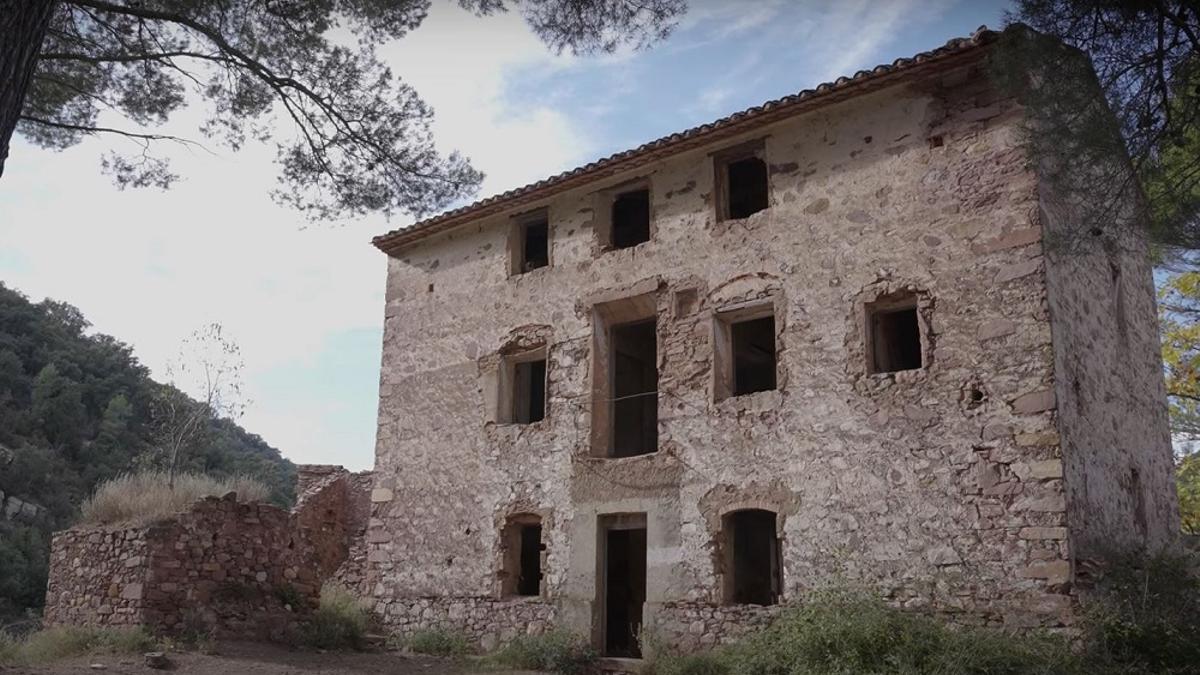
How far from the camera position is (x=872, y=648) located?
8.27m

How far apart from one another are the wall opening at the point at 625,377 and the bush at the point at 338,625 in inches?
170

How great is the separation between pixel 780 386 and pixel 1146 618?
417 centimetres

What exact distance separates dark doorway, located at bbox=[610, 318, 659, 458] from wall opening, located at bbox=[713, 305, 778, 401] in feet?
4.34

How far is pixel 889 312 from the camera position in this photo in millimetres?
10406

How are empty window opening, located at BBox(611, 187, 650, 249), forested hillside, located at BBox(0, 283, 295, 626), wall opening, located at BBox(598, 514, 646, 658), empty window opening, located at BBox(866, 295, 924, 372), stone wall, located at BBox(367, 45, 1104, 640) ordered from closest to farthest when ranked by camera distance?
stone wall, located at BBox(367, 45, 1104, 640) < empty window opening, located at BBox(866, 295, 924, 372) < wall opening, located at BBox(598, 514, 646, 658) < empty window opening, located at BBox(611, 187, 650, 249) < forested hillside, located at BBox(0, 283, 295, 626)

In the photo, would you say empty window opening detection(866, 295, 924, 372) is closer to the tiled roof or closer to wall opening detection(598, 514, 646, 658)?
the tiled roof

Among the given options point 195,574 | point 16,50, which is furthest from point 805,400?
point 195,574

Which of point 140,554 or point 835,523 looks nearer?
point 835,523

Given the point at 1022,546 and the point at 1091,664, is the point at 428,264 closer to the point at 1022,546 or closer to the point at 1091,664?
the point at 1022,546

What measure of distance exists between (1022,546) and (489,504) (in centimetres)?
699

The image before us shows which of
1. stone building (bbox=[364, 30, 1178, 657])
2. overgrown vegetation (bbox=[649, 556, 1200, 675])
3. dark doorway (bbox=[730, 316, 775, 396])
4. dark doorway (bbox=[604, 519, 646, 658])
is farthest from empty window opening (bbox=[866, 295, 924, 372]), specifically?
dark doorway (bbox=[604, 519, 646, 658])

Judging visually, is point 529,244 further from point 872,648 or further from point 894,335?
point 872,648

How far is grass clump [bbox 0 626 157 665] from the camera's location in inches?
410

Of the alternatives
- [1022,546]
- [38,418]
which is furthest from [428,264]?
[38,418]
